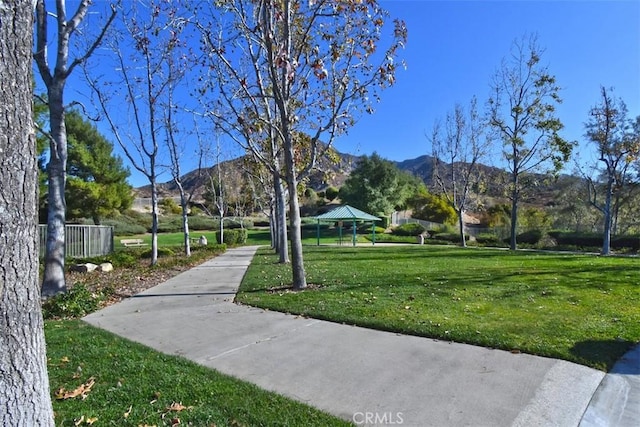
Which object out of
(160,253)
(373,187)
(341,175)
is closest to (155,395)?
(160,253)

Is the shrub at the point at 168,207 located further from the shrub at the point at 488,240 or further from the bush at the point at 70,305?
the bush at the point at 70,305

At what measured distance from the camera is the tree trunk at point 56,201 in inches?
305

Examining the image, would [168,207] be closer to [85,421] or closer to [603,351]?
[85,421]

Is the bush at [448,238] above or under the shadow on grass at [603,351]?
under

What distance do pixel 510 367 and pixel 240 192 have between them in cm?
3789

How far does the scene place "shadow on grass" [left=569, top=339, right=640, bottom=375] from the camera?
3812 mm

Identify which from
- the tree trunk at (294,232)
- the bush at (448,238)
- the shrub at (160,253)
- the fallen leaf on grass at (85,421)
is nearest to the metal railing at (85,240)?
the shrub at (160,253)

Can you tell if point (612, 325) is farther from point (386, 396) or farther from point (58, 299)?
point (58, 299)

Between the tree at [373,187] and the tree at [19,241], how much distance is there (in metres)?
42.0

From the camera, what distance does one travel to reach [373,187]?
44438 mm

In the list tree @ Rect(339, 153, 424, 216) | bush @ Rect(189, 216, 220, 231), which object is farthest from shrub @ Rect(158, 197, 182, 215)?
tree @ Rect(339, 153, 424, 216)

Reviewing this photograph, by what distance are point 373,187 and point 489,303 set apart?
3838cm

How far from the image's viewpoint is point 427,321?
17.4 ft

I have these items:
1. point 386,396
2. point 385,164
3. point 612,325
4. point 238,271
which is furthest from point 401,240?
point 386,396
